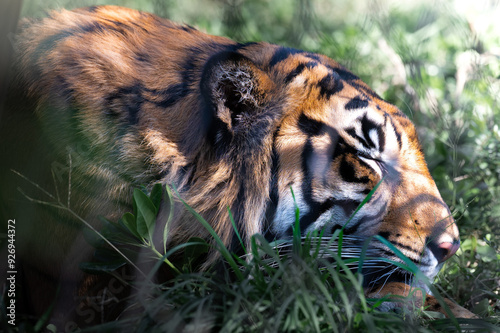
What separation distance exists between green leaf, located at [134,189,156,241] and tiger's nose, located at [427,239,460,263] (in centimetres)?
130

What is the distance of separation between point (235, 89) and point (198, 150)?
33 centimetres

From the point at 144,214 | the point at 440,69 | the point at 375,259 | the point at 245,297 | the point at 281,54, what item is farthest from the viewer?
the point at 440,69

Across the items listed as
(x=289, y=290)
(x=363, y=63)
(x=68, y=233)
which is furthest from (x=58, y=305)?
(x=363, y=63)

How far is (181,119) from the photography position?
2.14m

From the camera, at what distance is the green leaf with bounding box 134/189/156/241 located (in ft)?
6.01

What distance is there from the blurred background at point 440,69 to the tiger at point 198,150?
465 millimetres

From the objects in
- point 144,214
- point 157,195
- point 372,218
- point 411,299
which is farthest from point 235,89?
point 411,299

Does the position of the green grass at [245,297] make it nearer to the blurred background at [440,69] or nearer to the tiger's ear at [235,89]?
the tiger's ear at [235,89]

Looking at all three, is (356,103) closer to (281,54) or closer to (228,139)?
(281,54)

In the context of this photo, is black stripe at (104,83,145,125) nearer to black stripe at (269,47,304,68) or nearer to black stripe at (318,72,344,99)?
black stripe at (269,47,304,68)

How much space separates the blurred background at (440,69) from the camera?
9.27 ft

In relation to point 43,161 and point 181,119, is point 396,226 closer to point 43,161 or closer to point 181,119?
point 181,119

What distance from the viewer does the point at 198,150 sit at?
213cm

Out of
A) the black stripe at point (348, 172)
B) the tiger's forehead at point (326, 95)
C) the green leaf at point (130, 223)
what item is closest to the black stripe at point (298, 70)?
the tiger's forehead at point (326, 95)
